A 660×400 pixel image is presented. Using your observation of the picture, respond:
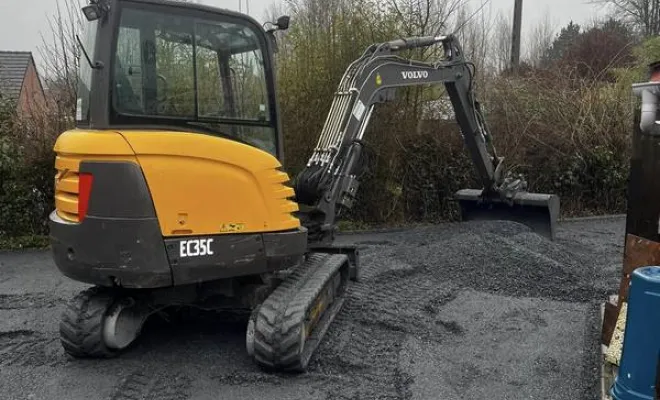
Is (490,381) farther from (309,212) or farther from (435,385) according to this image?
(309,212)

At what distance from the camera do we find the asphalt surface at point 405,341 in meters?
3.87

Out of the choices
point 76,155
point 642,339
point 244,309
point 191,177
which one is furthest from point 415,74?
point 642,339

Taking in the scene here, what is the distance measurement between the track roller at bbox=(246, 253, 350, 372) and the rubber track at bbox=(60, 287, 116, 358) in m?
1.04

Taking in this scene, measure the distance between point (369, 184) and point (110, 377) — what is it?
19.9 ft

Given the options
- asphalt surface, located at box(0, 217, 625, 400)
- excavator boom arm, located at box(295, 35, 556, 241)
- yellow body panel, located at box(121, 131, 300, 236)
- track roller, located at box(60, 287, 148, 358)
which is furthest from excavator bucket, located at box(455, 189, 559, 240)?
track roller, located at box(60, 287, 148, 358)

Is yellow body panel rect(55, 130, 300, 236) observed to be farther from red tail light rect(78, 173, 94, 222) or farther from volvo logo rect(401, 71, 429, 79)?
volvo logo rect(401, 71, 429, 79)

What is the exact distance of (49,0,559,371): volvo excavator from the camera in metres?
3.79

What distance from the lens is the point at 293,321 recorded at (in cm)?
394

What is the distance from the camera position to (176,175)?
12.6ft

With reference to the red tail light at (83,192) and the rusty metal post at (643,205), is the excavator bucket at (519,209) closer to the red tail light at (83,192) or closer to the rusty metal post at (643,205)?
the rusty metal post at (643,205)

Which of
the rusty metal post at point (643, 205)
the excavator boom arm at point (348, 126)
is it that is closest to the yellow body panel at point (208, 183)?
the excavator boom arm at point (348, 126)

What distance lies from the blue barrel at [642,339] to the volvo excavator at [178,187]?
1929 mm

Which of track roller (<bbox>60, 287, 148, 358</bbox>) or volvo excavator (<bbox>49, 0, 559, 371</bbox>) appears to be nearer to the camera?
volvo excavator (<bbox>49, 0, 559, 371</bbox>)

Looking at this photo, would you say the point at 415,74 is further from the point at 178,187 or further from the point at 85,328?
the point at 85,328
